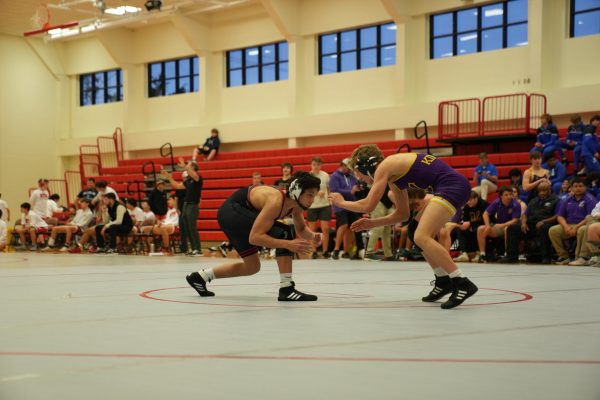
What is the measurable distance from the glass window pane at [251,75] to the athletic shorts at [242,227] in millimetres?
19323

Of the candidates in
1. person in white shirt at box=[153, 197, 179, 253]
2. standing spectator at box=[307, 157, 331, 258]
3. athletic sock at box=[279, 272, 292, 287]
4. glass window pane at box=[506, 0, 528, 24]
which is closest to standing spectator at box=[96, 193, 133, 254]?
person in white shirt at box=[153, 197, 179, 253]

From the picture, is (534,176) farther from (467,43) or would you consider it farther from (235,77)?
(235,77)

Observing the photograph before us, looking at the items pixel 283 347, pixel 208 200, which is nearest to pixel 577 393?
pixel 283 347

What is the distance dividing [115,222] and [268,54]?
9131 millimetres

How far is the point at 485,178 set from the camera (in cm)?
1570

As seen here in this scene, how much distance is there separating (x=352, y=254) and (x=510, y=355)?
37.1 feet

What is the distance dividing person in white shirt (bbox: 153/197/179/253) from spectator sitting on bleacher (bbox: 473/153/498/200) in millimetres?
7045

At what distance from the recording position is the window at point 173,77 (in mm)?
27469

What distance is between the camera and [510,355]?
149 inches

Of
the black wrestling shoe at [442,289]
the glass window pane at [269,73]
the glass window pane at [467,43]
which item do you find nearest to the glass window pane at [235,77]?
the glass window pane at [269,73]

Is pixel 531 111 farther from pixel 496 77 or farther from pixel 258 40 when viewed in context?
pixel 258 40

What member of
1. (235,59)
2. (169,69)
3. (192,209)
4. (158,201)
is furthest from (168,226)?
(169,69)

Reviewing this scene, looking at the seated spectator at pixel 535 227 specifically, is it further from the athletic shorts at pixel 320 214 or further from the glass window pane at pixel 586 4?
the glass window pane at pixel 586 4

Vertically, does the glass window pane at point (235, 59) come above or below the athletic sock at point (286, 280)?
above
